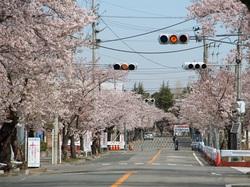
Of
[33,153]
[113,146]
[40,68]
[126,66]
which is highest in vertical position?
[126,66]

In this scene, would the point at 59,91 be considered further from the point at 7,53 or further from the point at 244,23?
the point at 7,53

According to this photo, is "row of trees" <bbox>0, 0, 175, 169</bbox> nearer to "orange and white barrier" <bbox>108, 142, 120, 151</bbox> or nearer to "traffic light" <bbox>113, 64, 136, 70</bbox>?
"traffic light" <bbox>113, 64, 136, 70</bbox>

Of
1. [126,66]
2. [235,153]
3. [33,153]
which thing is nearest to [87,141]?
[235,153]

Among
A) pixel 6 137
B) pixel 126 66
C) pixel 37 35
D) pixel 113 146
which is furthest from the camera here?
pixel 113 146

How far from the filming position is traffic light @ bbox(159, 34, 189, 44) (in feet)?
84.7

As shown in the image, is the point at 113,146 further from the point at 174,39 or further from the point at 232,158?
the point at 174,39

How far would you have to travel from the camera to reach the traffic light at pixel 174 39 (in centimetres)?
2581

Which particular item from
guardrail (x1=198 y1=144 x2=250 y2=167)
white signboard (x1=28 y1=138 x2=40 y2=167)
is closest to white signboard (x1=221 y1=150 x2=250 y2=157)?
guardrail (x1=198 y1=144 x2=250 y2=167)

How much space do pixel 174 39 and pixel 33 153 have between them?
13885mm

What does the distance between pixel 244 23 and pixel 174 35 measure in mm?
2882

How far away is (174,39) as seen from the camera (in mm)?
25953

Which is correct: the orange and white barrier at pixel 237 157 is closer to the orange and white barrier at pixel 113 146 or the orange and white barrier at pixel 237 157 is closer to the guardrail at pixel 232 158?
the guardrail at pixel 232 158

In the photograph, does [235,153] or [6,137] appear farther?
[235,153]

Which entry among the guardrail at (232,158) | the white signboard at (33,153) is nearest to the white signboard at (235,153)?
the guardrail at (232,158)
